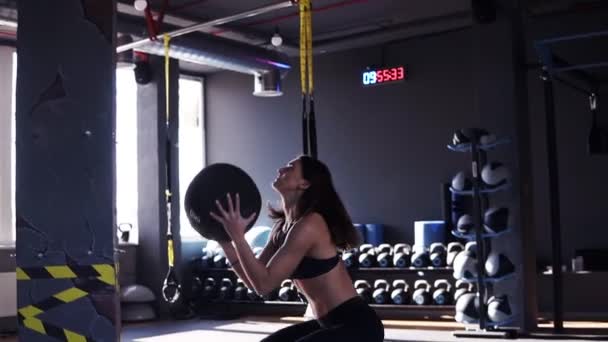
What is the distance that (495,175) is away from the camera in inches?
245

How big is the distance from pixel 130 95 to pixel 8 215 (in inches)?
77.2

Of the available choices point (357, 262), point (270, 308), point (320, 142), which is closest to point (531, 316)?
point (357, 262)

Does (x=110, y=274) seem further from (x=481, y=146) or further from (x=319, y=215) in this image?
(x=481, y=146)

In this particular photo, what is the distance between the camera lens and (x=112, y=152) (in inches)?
130

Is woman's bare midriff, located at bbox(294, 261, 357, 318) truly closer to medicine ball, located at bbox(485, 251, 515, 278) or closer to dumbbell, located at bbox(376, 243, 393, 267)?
medicine ball, located at bbox(485, 251, 515, 278)

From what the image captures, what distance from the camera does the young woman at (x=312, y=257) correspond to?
2.59m

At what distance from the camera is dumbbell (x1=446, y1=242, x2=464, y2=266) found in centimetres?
757

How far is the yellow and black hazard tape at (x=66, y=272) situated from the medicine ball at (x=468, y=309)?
364cm

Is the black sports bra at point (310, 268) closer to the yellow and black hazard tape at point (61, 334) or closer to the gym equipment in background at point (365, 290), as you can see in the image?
the yellow and black hazard tape at point (61, 334)

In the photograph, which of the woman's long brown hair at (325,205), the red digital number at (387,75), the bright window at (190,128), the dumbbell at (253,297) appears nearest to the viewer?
the woman's long brown hair at (325,205)

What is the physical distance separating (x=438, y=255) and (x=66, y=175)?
16.5 feet

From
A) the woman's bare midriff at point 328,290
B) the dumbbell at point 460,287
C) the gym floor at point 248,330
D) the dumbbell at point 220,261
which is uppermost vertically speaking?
the woman's bare midriff at point 328,290

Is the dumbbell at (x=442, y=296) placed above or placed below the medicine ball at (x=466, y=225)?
below

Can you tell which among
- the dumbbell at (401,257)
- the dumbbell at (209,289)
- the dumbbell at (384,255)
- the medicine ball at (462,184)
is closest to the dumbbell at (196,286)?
the dumbbell at (209,289)
